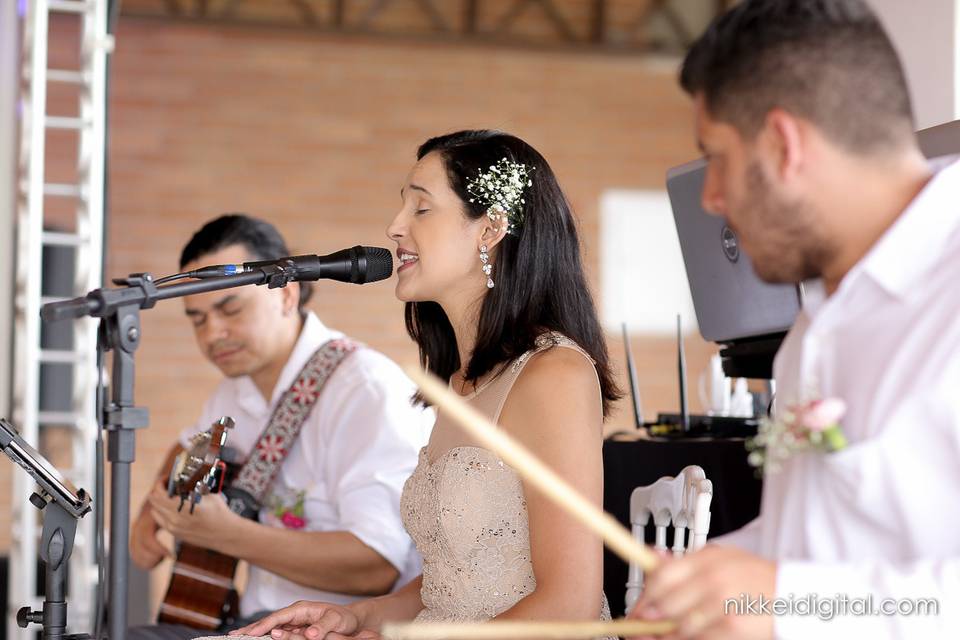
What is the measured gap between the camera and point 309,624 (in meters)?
2.37

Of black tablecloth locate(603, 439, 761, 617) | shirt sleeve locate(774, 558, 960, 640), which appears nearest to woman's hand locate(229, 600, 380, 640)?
black tablecloth locate(603, 439, 761, 617)

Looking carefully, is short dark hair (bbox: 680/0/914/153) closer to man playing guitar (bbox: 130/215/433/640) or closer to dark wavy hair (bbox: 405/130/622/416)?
dark wavy hair (bbox: 405/130/622/416)

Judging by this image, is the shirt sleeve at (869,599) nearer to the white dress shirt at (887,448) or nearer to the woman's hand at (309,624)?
the white dress shirt at (887,448)

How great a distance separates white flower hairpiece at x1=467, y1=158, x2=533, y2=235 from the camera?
8.12ft

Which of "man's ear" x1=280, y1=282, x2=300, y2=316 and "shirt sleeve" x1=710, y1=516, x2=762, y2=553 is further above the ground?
"man's ear" x1=280, y1=282, x2=300, y2=316

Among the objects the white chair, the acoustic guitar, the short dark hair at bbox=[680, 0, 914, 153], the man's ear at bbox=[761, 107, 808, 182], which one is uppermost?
the short dark hair at bbox=[680, 0, 914, 153]

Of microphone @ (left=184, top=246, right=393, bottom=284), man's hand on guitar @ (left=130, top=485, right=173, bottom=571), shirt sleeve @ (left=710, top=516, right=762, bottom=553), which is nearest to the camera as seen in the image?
shirt sleeve @ (left=710, top=516, right=762, bottom=553)

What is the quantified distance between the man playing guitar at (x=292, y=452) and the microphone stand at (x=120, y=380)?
1449 millimetres

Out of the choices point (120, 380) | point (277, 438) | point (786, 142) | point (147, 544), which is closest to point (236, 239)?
point (277, 438)

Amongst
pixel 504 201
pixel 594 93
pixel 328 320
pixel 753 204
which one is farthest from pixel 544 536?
pixel 594 93

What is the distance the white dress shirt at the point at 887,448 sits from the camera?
4.11ft

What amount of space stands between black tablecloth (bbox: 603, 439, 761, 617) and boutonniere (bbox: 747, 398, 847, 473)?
48.3 inches

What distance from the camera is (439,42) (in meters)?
7.63

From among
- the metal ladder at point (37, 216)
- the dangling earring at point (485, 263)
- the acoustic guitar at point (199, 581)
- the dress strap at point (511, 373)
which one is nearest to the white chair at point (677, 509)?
the dress strap at point (511, 373)
